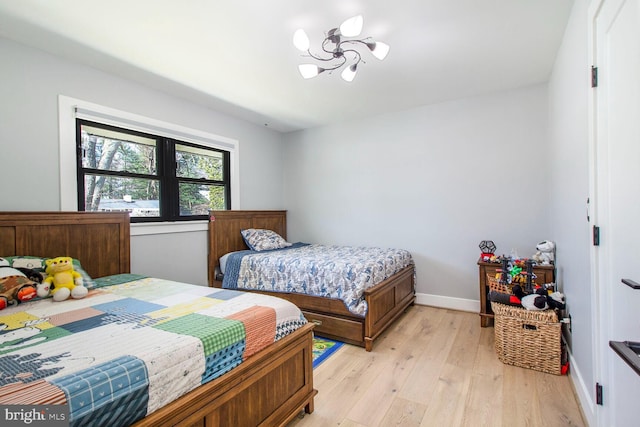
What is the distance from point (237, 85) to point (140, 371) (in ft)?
Result: 9.03

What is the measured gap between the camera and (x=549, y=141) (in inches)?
115

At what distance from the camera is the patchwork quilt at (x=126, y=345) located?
0.88 meters

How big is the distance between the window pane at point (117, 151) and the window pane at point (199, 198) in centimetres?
42

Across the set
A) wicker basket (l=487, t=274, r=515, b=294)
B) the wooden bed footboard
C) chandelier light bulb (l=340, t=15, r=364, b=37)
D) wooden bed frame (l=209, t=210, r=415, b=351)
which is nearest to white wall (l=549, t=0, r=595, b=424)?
wicker basket (l=487, t=274, r=515, b=294)

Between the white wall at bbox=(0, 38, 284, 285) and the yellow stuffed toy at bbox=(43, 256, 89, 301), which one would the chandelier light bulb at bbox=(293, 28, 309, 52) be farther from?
the yellow stuffed toy at bbox=(43, 256, 89, 301)

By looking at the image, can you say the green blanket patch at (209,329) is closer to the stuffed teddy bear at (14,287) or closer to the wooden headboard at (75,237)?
the stuffed teddy bear at (14,287)

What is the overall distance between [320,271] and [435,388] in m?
1.30

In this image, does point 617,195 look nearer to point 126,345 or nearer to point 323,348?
point 126,345

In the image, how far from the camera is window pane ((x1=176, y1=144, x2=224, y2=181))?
11.4 feet

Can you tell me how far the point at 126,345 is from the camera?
113 cm

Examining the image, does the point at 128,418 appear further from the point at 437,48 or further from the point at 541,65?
the point at 541,65

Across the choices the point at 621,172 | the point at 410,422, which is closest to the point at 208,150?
the point at 410,422

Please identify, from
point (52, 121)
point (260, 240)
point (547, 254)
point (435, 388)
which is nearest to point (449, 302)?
point (547, 254)

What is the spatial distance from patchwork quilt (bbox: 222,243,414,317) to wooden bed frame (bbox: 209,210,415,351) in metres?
0.07
